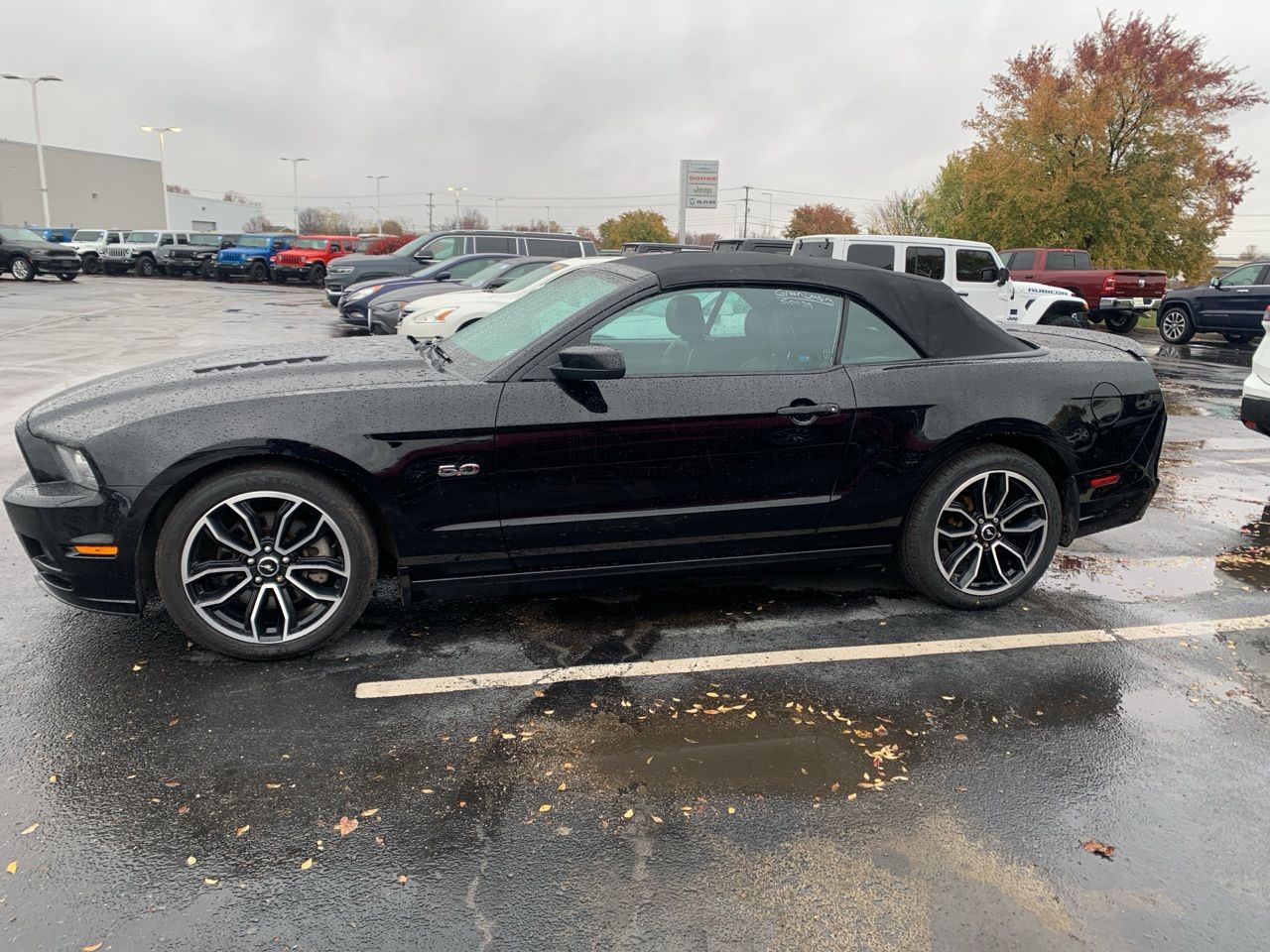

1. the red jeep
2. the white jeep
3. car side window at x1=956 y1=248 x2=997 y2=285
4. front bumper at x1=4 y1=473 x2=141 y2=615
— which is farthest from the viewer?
the red jeep

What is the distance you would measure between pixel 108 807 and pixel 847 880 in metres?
2.16

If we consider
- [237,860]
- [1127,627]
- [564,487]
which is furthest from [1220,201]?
[237,860]

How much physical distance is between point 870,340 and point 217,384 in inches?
110

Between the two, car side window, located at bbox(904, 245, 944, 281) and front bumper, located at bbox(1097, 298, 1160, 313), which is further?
front bumper, located at bbox(1097, 298, 1160, 313)

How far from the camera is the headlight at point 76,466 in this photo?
3.15m

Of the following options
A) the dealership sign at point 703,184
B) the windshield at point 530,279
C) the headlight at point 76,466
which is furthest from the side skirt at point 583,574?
the dealership sign at point 703,184

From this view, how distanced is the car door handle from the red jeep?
29853mm

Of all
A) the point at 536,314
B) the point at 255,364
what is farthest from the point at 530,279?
the point at 255,364

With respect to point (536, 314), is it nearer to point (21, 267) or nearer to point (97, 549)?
point (97, 549)

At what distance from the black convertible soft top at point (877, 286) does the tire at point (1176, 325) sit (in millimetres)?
17199

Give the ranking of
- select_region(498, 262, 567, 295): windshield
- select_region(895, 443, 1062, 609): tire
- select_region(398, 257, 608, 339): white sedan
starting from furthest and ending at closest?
select_region(498, 262, 567, 295): windshield → select_region(398, 257, 608, 339): white sedan → select_region(895, 443, 1062, 609): tire

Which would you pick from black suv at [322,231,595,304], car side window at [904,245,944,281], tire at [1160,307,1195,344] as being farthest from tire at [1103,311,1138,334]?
black suv at [322,231,595,304]

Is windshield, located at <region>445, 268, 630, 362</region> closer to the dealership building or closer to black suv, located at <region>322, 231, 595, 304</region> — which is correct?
black suv, located at <region>322, 231, 595, 304</region>

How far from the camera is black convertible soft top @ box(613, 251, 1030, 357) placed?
3795 millimetres
